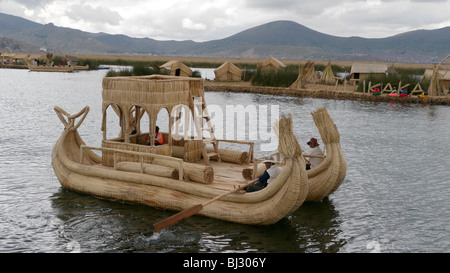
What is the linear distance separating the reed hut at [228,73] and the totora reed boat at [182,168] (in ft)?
149

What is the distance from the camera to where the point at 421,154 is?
20938mm

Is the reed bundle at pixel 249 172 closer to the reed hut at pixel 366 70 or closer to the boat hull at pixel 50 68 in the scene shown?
the reed hut at pixel 366 70

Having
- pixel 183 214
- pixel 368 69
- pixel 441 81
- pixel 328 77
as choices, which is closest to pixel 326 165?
pixel 183 214

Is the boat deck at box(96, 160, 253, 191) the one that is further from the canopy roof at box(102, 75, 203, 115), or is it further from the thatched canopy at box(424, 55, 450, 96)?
the thatched canopy at box(424, 55, 450, 96)

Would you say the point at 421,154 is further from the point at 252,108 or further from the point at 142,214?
the point at 252,108

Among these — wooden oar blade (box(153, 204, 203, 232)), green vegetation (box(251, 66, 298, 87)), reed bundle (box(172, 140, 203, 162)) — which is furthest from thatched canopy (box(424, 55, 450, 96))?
wooden oar blade (box(153, 204, 203, 232))

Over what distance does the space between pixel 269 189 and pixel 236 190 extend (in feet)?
2.85

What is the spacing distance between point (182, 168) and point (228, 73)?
Result: 1934 inches

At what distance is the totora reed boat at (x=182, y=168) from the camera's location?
33.9 feet

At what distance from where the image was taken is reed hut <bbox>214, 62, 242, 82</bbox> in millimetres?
58906

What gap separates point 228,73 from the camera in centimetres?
5975

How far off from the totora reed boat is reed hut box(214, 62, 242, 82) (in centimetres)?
4527

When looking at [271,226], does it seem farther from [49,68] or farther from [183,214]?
[49,68]
